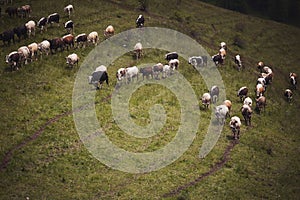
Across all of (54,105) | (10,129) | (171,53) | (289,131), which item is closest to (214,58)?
(171,53)

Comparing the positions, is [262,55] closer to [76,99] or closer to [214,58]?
[214,58]

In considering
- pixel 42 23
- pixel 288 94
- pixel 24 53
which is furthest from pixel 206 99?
pixel 42 23

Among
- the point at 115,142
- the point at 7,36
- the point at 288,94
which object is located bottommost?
the point at 115,142

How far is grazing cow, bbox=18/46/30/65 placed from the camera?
36562mm

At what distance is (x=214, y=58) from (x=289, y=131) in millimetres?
12517

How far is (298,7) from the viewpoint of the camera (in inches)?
3782

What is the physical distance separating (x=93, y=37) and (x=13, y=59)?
10311 millimetres

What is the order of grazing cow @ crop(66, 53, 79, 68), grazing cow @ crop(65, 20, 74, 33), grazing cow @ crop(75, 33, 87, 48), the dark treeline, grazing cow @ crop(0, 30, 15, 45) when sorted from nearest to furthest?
grazing cow @ crop(66, 53, 79, 68) < grazing cow @ crop(0, 30, 15, 45) < grazing cow @ crop(75, 33, 87, 48) < grazing cow @ crop(65, 20, 74, 33) < the dark treeline

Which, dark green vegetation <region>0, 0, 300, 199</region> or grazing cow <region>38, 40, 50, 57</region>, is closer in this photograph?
dark green vegetation <region>0, 0, 300, 199</region>

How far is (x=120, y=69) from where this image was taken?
37.9 meters

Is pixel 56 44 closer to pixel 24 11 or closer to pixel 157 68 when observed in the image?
pixel 24 11

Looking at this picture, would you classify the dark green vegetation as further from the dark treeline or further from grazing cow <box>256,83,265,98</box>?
the dark treeline

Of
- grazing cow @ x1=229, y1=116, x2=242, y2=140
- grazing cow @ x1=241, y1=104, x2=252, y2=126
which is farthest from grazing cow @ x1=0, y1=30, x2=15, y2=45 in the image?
grazing cow @ x1=241, y1=104, x2=252, y2=126

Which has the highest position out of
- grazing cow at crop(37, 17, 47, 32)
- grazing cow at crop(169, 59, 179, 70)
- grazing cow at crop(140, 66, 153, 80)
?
grazing cow at crop(37, 17, 47, 32)
